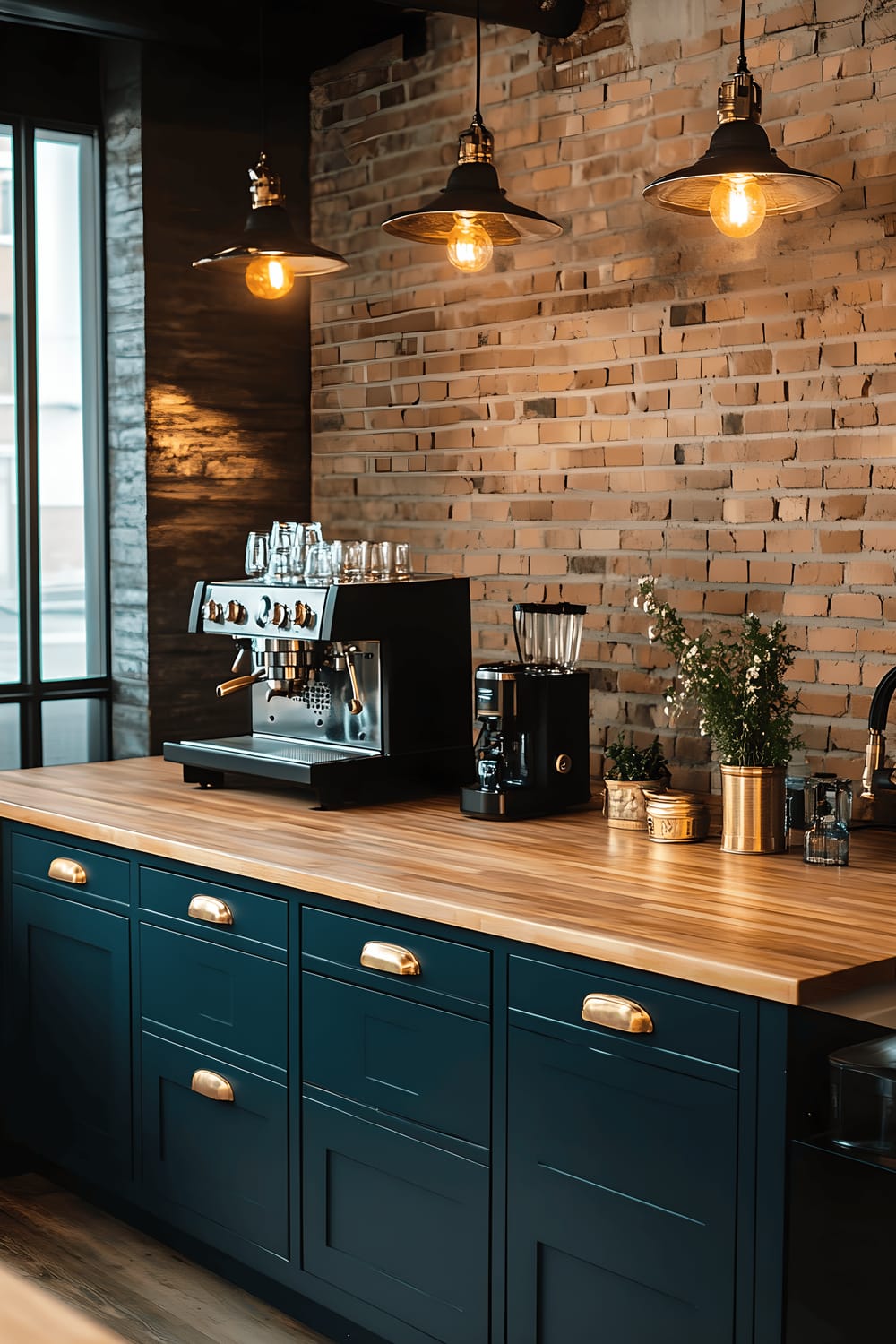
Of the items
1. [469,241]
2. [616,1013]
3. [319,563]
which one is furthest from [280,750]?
[616,1013]

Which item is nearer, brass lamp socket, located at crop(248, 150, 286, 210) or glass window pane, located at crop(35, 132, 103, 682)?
brass lamp socket, located at crop(248, 150, 286, 210)

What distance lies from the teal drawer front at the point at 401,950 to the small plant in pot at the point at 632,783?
67 cm

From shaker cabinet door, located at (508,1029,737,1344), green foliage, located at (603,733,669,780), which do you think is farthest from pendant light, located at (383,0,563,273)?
shaker cabinet door, located at (508,1029,737,1344)

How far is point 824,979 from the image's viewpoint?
1949mm

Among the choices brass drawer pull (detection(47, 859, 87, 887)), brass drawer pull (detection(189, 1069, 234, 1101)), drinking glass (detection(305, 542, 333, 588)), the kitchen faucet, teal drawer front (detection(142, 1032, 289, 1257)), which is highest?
drinking glass (detection(305, 542, 333, 588))

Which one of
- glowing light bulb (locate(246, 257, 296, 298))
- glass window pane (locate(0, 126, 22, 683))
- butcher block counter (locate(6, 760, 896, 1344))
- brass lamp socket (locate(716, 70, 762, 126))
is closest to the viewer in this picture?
butcher block counter (locate(6, 760, 896, 1344))

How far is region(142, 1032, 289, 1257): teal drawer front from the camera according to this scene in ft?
9.20

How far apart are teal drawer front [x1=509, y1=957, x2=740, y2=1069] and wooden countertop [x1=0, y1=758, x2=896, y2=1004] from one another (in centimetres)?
5

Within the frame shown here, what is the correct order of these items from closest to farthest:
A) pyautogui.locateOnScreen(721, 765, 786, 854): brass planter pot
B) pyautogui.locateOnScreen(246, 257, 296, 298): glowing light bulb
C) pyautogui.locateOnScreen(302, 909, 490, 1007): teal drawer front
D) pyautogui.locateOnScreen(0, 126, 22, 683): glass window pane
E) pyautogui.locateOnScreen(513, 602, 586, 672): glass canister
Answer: pyautogui.locateOnScreen(302, 909, 490, 1007): teal drawer front, pyautogui.locateOnScreen(721, 765, 786, 854): brass planter pot, pyautogui.locateOnScreen(513, 602, 586, 672): glass canister, pyautogui.locateOnScreen(246, 257, 296, 298): glowing light bulb, pyautogui.locateOnScreen(0, 126, 22, 683): glass window pane

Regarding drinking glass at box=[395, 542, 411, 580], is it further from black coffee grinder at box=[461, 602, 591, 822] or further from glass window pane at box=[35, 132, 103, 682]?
glass window pane at box=[35, 132, 103, 682]

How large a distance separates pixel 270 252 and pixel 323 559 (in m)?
0.68

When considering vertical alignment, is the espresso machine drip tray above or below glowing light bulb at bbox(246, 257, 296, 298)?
below

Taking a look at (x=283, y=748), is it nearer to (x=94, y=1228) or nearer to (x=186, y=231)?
(x=94, y=1228)

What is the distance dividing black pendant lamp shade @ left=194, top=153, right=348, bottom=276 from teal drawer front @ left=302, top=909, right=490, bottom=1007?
59.0 inches
